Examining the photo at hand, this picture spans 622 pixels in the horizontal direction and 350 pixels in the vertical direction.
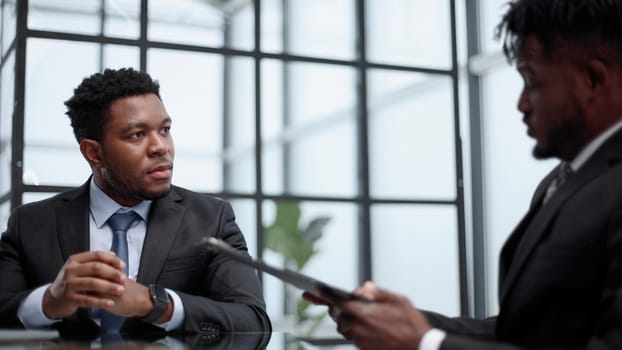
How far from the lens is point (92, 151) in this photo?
255cm

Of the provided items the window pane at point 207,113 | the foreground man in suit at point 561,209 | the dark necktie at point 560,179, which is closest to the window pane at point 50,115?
the window pane at point 207,113

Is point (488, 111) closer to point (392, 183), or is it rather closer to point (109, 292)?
point (392, 183)

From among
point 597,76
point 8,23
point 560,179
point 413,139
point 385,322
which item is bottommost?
point 385,322

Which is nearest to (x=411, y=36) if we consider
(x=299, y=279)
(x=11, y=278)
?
(x=11, y=278)

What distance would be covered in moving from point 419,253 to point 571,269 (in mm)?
4095

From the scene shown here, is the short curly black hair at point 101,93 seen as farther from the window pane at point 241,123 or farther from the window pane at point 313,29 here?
the window pane at point 313,29

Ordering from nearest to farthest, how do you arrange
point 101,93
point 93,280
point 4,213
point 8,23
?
point 93,280
point 101,93
point 4,213
point 8,23

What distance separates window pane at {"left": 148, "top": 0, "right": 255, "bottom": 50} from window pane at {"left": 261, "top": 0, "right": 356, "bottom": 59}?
0.52ft

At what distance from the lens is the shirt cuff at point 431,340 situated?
118cm

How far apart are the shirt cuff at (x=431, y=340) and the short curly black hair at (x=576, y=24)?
0.48 metres

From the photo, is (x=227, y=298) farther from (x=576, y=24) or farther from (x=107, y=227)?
(x=576, y=24)

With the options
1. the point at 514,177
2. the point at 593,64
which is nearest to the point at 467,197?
the point at 514,177

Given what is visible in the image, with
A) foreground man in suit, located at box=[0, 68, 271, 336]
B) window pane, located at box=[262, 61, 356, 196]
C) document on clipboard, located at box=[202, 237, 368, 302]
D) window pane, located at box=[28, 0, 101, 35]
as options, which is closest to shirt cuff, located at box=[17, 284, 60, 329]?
foreground man in suit, located at box=[0, 68, 271, 336]

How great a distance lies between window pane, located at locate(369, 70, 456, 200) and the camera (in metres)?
4.80
